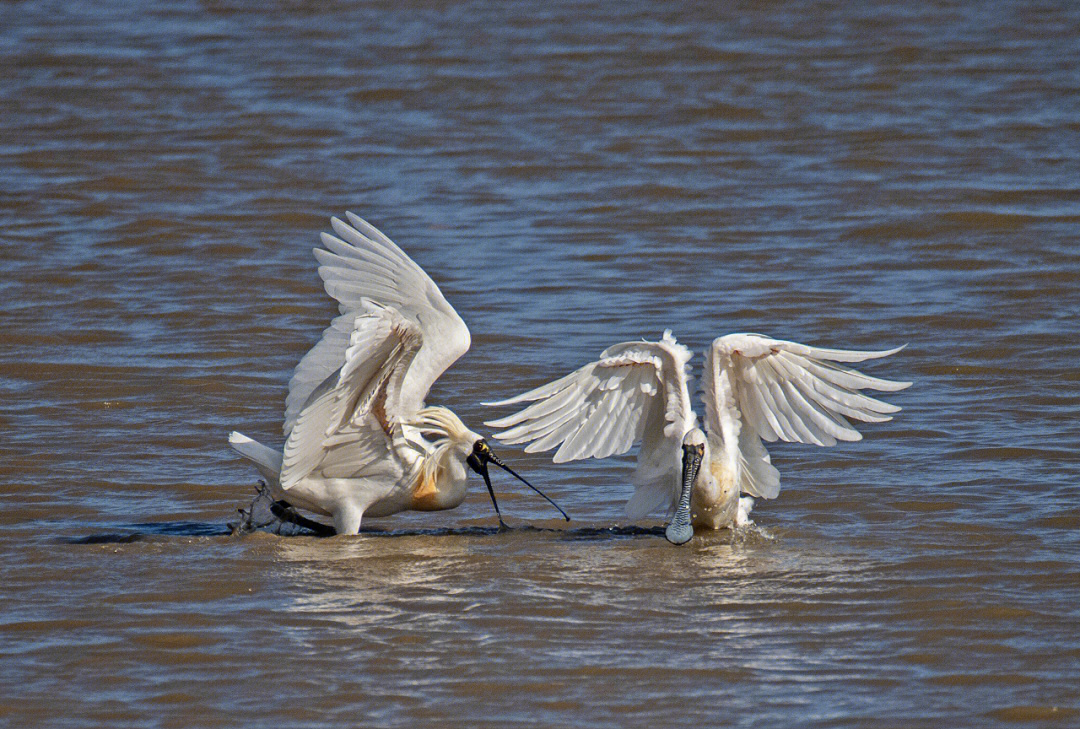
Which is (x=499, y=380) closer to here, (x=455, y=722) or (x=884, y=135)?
(x=455, y=722)

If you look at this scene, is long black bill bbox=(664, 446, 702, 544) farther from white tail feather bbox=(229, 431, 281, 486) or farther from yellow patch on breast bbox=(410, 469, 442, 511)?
white tail feather bbox=(229, 431, 281, 486)

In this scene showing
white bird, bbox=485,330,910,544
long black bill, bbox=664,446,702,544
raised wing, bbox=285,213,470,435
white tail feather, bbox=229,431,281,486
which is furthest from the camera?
raised wing, bbox=285,213,470,435

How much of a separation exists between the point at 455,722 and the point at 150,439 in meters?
4.08

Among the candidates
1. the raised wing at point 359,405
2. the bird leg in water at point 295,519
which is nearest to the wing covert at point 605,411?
the raised wing at point 359,405

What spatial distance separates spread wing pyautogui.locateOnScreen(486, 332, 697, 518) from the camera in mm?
7656

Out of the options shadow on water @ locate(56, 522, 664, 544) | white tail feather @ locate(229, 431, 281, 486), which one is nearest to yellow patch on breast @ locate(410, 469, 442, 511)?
shadow on water @ locate(56, 522, 664, 544)

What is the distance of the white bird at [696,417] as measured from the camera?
7.50 m

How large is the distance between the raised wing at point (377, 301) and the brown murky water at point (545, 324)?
688mm

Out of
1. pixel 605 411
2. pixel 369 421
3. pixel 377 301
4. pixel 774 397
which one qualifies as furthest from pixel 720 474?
pixel 377 301

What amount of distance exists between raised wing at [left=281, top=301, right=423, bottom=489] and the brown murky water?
369mm

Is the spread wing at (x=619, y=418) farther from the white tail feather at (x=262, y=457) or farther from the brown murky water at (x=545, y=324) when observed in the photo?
the white tail feather at (x=262, y=457)

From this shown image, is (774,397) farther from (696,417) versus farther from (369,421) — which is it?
(369,421)

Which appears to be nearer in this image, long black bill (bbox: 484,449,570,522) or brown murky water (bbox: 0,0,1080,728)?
brown murky water (bbox: 0,0,1080,728)

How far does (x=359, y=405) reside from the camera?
7492mm
